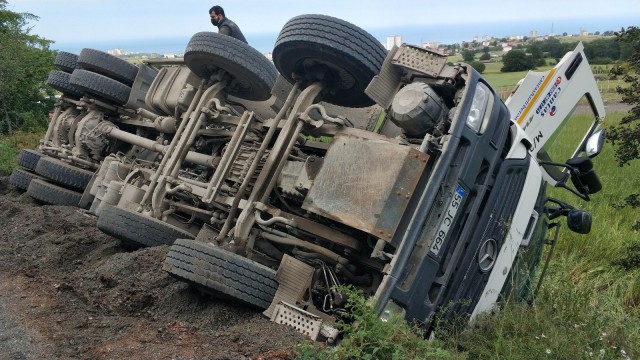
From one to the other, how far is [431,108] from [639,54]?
10.2ft

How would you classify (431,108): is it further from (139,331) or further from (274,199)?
(139,331)

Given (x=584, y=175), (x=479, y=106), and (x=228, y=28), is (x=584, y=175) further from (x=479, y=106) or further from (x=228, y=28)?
(x=228, y=28)

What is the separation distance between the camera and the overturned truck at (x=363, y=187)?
4.11 m

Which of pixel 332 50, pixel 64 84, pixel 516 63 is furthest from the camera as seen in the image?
pixel 516 63

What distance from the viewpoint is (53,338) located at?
A: 390cm

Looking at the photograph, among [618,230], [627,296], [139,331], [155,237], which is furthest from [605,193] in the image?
[139,331]

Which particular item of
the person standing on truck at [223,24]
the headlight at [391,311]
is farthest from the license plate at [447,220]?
the person standing on truck at [223,24]

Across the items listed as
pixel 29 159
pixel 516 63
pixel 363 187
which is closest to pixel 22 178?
pixel 29 159

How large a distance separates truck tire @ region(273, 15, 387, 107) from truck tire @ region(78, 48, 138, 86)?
9.97ft

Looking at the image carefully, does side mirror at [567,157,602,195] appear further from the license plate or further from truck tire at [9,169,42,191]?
truck tire at [9,169,42,191]

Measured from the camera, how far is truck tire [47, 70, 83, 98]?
8.16 meters

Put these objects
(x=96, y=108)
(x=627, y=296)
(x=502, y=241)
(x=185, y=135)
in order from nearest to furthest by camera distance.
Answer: (x=502, y=241) → (x=185, y=135) → (x=627, y=296) → (x=96, y=108)

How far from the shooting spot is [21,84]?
46.7 ft

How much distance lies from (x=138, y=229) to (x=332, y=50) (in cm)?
184
